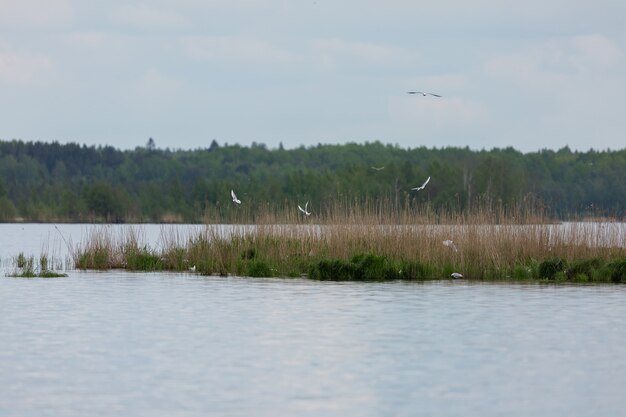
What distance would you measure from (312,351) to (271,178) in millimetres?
92552

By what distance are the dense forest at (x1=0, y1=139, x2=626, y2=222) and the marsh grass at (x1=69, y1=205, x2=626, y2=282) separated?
94.2 feet

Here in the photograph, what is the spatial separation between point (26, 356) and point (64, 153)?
Result: 136939mm

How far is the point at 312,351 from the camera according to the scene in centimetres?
1199

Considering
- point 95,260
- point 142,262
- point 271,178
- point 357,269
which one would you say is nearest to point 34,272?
point 95,260

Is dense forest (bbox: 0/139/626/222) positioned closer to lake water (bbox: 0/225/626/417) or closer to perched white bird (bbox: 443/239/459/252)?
perched white bird (bbox: 443/239/459/252)

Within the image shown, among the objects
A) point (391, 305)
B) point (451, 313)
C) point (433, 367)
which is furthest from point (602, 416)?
point (391, 305)

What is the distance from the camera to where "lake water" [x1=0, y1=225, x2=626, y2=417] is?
9242mm

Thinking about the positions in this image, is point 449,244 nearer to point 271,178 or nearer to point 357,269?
point 357,269

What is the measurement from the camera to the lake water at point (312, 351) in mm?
9242

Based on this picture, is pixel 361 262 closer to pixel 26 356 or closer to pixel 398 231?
pixel 398 231

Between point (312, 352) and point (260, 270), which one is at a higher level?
point (260, 270)

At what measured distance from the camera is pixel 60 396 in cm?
951

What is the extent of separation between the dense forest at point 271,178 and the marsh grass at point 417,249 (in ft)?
94.2

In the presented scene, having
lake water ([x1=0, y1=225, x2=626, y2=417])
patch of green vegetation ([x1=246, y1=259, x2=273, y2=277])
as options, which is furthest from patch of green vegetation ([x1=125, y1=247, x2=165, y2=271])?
lake water ([x1=0, y1=225, x2=626, y2=417])
